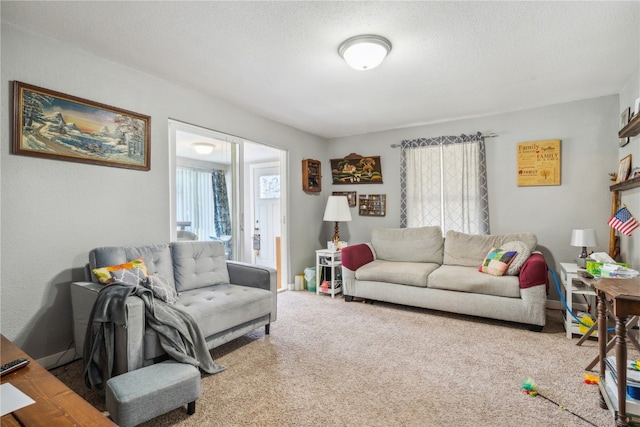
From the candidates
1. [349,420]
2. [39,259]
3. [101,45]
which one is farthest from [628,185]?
[39,259]

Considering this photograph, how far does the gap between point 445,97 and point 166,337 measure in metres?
3.52

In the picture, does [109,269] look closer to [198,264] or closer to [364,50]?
[198,264]

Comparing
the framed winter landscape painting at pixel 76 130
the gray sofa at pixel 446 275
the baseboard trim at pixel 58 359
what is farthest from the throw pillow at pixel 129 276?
the gray sofa at pixel 446 275

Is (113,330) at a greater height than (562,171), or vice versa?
(562,171)

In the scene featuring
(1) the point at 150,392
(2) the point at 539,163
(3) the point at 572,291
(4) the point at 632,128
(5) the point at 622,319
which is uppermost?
(4) the point at 632,128

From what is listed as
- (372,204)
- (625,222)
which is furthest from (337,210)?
(625,222)

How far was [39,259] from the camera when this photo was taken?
2.31 m

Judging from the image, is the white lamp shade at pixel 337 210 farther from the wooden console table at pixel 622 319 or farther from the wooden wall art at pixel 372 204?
the wooden console table at pixel 622 319

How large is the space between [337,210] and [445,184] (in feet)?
5.13

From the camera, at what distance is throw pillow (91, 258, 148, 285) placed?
224cm

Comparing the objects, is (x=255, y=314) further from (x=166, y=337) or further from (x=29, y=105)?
(x=29, y=105)

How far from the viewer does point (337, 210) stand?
473 cm

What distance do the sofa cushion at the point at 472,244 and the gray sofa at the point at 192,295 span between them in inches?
93.8

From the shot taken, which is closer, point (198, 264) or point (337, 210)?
point (198, 264)
